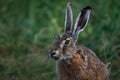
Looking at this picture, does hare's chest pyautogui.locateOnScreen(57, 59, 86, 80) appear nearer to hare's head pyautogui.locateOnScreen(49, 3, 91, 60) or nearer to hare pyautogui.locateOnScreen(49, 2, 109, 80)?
hare pyautogui.locateOnScreen(49, 2, 109, 80)

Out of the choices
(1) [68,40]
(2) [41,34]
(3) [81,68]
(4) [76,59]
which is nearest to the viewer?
(1) [68,40]

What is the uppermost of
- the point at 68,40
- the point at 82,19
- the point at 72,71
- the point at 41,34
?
the point at 41,34

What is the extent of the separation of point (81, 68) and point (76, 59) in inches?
6.4

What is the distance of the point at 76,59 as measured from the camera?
10766 millimetres

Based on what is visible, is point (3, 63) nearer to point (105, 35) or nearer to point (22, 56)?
point (22, 56)

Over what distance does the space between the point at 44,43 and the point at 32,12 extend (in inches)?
18.5

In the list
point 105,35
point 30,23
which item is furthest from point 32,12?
point 105,35

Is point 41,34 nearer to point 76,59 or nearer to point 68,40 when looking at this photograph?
point 76,59

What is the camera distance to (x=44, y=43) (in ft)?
44.0

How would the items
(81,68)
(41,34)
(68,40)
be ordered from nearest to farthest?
(68,40), (81,68), (41,34)

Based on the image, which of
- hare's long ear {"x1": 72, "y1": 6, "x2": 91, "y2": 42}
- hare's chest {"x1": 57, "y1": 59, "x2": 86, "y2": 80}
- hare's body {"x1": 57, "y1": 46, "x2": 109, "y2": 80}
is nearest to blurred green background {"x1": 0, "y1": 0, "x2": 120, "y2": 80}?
hare's body {"x1": 57, "y1": 46, "x2": 109, "y2": 80}

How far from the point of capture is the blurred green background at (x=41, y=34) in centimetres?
1199

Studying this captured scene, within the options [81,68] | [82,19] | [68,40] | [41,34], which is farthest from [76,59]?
[41,34]

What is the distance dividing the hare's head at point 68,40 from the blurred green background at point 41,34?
41.1 inches
